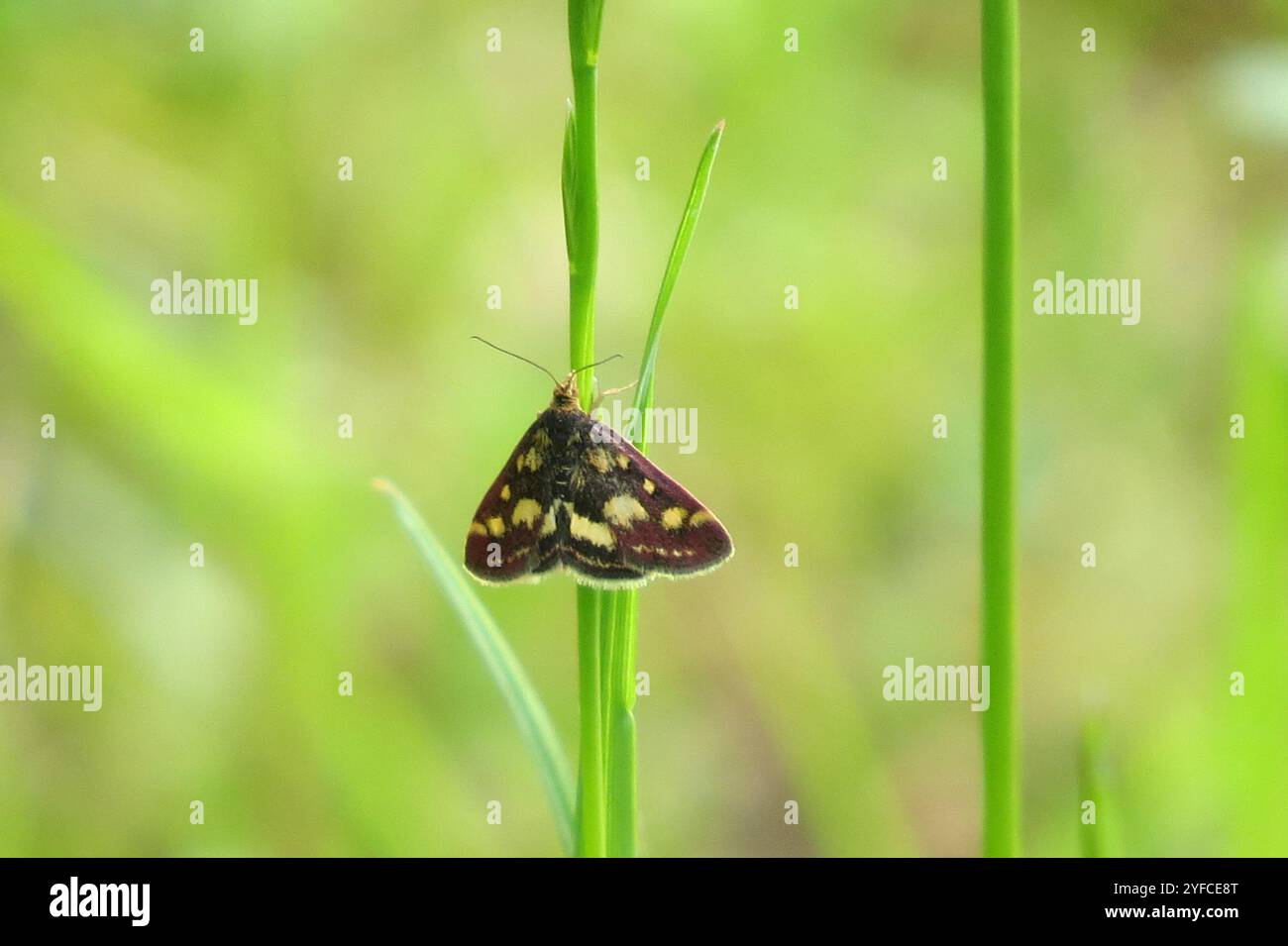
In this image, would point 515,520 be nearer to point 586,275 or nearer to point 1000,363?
point 586,275

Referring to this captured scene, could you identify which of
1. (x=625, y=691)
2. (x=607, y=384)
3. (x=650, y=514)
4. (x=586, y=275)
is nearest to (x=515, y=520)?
(x=650, y=514)

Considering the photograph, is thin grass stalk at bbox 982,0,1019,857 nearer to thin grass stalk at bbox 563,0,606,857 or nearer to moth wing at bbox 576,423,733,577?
thin grass stalk at bbox 563,0,606,857

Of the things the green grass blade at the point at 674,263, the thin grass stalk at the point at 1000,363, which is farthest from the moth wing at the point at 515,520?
the thin grass stalk at the point at 1000,363

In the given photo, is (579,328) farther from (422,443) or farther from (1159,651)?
(1159,651)

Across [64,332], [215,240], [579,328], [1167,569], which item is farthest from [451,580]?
[1167,569]

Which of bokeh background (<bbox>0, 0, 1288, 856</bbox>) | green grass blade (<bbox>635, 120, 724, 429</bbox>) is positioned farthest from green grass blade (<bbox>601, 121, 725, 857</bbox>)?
bokeh background (<bbox>0, 0, 1288, 856</bbox>)

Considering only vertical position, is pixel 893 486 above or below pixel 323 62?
below

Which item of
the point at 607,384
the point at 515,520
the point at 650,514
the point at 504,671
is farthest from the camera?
the point at 607,384

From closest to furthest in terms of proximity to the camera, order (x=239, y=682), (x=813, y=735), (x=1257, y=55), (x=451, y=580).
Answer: (x=451, y=580)
(x=1257, y=55)
(x=813, y=735)
(x=239, y=682)
